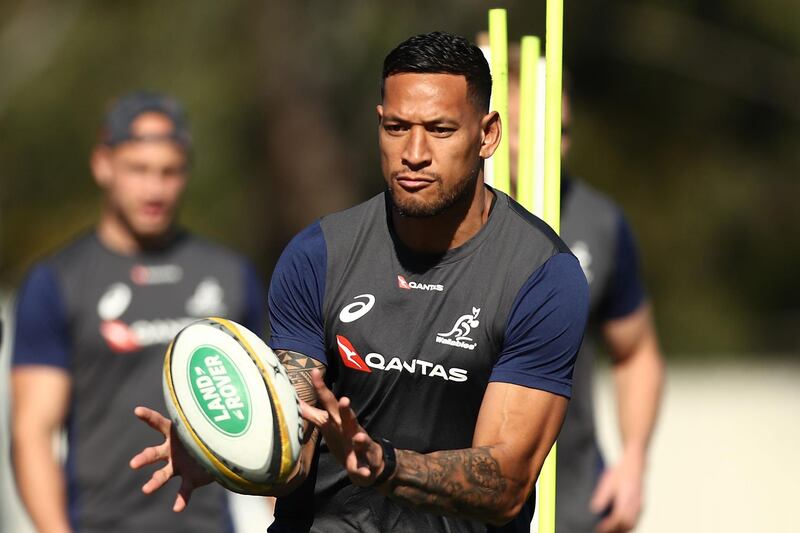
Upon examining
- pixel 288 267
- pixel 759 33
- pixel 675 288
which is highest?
pixel 759 33

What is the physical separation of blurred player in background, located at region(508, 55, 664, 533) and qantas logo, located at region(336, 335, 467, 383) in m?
2.41

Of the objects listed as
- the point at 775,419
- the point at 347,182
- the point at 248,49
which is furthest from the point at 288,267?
the point at 248,49

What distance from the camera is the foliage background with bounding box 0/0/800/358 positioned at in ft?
81.0

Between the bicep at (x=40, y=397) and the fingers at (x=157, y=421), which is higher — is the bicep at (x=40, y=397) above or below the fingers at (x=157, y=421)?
below

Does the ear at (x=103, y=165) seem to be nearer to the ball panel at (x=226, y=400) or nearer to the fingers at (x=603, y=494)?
the fingers at (x=603, y=494)

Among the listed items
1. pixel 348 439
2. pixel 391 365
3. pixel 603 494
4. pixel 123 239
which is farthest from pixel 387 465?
pixel 123 239

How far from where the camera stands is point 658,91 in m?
26.0

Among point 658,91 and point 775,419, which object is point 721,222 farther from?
point 775,419

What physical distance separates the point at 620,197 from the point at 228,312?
18768mm

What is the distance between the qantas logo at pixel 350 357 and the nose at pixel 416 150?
606mm

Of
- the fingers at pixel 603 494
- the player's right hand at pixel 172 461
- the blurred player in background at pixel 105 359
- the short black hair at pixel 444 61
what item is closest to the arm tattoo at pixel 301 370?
the player's right hand at pixel 172 461

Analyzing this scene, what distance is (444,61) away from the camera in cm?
459

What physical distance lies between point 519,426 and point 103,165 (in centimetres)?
382

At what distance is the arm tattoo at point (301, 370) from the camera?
463 cm
